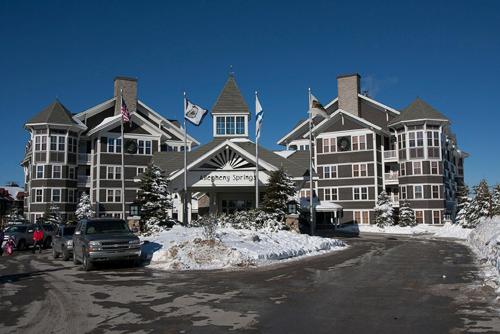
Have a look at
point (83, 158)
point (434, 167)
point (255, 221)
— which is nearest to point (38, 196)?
point (83, 158)

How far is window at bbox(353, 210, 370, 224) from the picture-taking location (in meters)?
52.3

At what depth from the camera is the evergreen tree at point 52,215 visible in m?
47.3

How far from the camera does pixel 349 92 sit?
184 feet

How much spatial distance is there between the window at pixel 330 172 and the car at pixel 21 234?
108 feet

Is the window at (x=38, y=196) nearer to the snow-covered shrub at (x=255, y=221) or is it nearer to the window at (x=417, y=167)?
the snow-covered shrub at (x=255, y=221)

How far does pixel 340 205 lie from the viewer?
53.3 metres

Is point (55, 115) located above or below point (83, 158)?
above

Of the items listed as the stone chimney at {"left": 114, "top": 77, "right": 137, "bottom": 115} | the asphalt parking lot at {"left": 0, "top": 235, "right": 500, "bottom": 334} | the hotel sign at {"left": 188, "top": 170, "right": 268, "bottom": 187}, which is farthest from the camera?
the stone chimney at {"left": 114, "top": 77, "right": 137, "bottom": 115}

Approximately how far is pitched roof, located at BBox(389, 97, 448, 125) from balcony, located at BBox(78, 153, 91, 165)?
33.0 meters

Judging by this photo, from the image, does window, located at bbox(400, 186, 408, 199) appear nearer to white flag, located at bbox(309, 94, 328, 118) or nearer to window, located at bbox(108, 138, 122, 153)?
white flag, located at bbox(309, 94, 328, 118)

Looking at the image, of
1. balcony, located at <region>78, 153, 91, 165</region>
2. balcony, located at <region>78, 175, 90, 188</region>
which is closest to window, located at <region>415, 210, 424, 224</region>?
balcony, located at <region>78, 175, 90, 188</region>

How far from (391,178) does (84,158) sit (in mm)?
33616

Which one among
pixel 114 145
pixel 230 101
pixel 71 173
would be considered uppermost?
pixel 230 101

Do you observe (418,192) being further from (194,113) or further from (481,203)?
(194,113)
